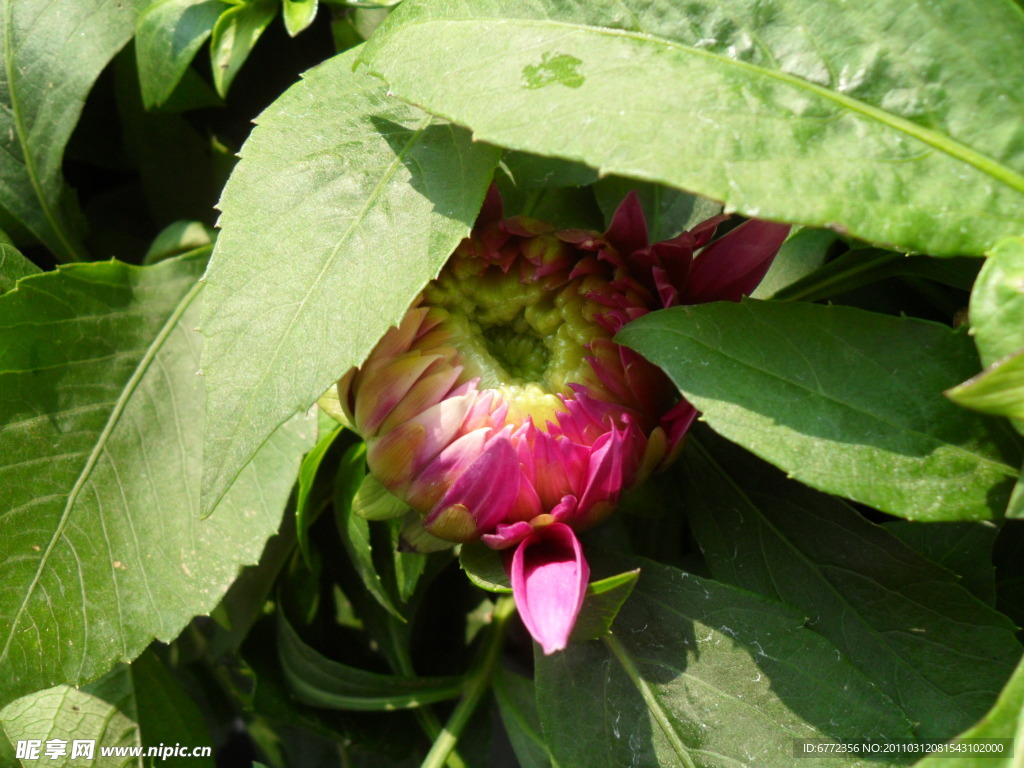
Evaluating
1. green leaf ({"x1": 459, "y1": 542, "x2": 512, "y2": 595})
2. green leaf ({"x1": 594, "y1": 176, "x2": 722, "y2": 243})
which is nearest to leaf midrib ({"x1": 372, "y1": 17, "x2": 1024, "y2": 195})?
green leaf ({"x1": 594, "y1": 176, "x2": 722, "y2": 243})

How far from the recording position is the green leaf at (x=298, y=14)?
2.06 ft

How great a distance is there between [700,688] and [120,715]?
19.6 inches

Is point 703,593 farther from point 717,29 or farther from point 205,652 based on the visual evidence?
point 205,652

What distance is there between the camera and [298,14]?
0.63 m

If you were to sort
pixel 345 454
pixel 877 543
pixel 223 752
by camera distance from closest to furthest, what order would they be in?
pixel 877 543 → pixel 345 454 → pixel 223 752

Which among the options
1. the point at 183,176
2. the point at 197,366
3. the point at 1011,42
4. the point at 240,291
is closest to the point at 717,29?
the point at 1011,42

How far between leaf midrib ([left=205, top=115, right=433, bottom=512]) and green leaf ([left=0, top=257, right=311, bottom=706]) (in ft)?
0.60

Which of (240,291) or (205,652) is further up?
(240,291)

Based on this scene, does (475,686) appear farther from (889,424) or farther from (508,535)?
(889,424)

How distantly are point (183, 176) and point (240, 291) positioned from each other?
1.38ft

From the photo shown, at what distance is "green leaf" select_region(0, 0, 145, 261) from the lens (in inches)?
28.0

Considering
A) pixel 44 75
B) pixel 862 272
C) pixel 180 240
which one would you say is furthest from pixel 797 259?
pixel 44 75

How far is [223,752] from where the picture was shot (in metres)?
1.01

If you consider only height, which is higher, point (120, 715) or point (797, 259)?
point (797, 259)
